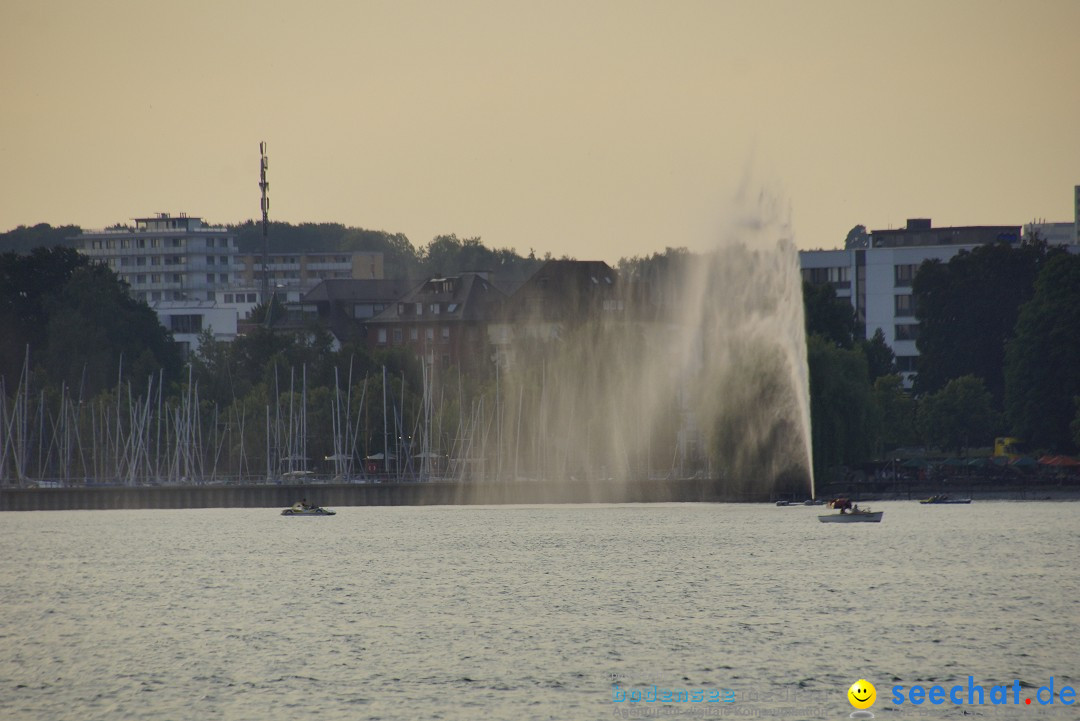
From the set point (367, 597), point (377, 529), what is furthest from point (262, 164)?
point (367, 597)

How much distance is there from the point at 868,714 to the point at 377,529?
73204 millimetres

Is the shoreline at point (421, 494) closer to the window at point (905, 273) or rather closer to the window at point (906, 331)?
the window at point (906, 331)

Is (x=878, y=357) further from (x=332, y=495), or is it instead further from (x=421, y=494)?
(x=332, y=495)

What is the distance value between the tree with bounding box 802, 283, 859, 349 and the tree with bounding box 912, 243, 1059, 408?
11.1m

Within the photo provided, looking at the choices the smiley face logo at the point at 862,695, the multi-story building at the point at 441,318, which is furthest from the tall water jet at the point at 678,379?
the smiley face logo at the point at 862,695

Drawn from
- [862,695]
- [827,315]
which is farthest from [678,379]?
[862,695]

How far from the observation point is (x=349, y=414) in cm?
13875

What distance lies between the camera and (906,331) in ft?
568

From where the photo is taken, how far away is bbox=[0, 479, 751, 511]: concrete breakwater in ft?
419

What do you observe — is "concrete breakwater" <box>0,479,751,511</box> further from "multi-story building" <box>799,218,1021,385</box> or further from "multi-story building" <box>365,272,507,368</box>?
"multi-story building" <box>799,218,1021,385</box>

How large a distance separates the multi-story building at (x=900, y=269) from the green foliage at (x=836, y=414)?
198 feet

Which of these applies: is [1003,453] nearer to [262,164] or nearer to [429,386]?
[429,386]

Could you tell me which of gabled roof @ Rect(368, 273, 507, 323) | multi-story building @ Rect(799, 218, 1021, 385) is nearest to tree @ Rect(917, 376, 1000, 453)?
multi-story building @ Rect(799, 218, 1021, 385)

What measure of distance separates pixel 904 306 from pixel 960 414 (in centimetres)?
3838
